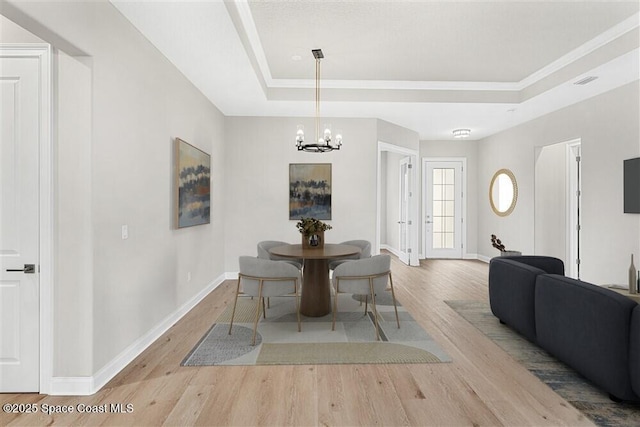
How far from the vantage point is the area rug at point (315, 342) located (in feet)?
9.78

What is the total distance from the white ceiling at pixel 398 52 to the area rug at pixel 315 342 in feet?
9.13

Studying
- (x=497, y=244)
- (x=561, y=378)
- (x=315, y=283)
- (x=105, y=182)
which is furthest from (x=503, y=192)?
(x=105, y=182)

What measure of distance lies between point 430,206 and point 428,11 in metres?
5.51

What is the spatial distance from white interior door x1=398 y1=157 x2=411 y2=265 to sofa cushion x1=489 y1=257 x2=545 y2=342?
3.65 m

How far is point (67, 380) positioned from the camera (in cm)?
245

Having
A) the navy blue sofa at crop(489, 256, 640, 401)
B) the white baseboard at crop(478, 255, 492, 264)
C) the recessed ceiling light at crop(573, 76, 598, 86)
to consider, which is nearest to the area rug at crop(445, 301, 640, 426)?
the navy blue sofa at crop(489, 256, 640, 401)

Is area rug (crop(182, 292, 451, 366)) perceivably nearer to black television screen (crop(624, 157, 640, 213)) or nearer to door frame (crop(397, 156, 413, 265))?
black television screen (crop(624, 157, 640, 213))

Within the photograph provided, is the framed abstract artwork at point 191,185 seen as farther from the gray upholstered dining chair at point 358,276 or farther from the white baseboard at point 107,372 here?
the gray upholstered dining chair at point 358,276

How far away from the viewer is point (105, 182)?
8.55 feet

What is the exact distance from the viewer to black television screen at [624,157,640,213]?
4164mm

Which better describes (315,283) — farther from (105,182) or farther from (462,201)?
(462,201)

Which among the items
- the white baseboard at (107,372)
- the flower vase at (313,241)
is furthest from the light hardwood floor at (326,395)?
the flower vase at (313,241)

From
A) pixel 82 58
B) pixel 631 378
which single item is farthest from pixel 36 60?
pixel 631 378

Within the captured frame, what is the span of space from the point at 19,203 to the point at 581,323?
3.93 meters
